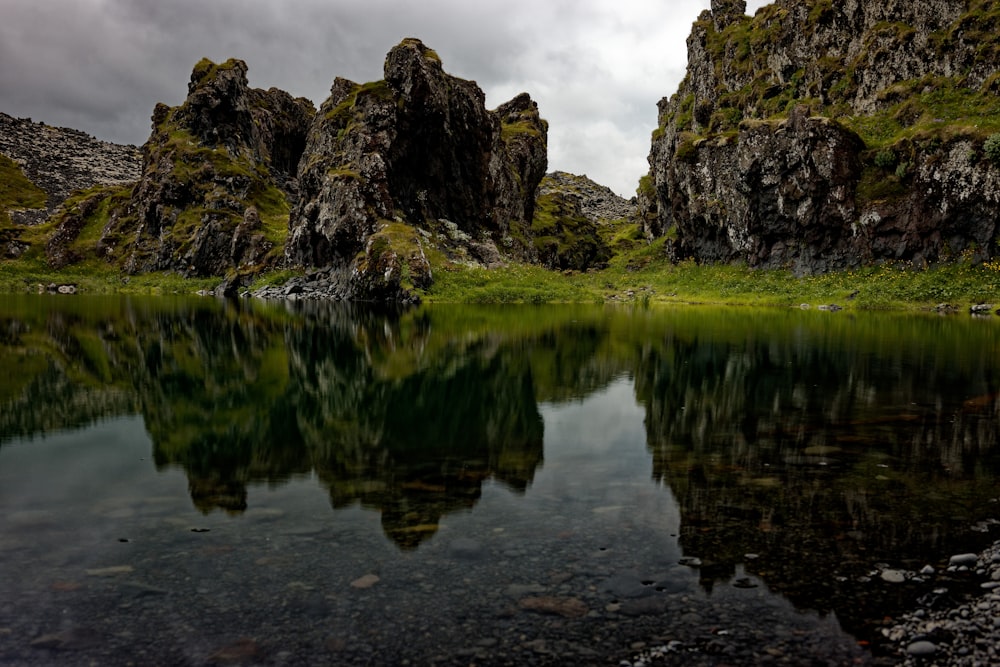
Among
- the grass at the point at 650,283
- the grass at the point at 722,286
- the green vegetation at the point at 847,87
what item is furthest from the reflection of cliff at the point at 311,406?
the green vegetation at the point at 847,87

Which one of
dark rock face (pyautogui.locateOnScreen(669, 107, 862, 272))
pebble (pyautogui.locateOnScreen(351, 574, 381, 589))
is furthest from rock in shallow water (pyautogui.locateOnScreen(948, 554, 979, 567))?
dark rock face (pyautogui.locateOnScreen(669, 107, 862, 272))

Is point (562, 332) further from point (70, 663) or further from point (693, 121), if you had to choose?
point (693, 121)

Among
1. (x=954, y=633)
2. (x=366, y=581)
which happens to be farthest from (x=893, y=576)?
(x=366, y=581)

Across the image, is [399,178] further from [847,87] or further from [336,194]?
[847,87]

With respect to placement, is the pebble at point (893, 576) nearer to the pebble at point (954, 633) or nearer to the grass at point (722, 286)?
the pebble at point (954, 633)

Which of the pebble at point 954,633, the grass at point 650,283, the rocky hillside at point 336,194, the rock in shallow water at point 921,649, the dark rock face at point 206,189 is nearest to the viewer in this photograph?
the pebble at point 954,633

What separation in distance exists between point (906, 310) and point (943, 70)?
49728 mm

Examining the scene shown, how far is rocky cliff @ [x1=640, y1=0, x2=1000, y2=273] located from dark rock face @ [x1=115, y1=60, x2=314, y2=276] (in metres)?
97.4

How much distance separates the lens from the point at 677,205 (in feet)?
436

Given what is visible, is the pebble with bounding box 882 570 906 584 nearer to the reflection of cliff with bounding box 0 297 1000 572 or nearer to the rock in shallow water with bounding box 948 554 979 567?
the reflection of cliff with bounding box 0 297 1000 572

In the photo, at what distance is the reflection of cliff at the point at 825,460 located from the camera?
1130cm

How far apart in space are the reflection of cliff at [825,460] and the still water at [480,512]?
0.09m

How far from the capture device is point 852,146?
9712 centimetres

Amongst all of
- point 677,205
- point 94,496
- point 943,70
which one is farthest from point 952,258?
point 94,496
